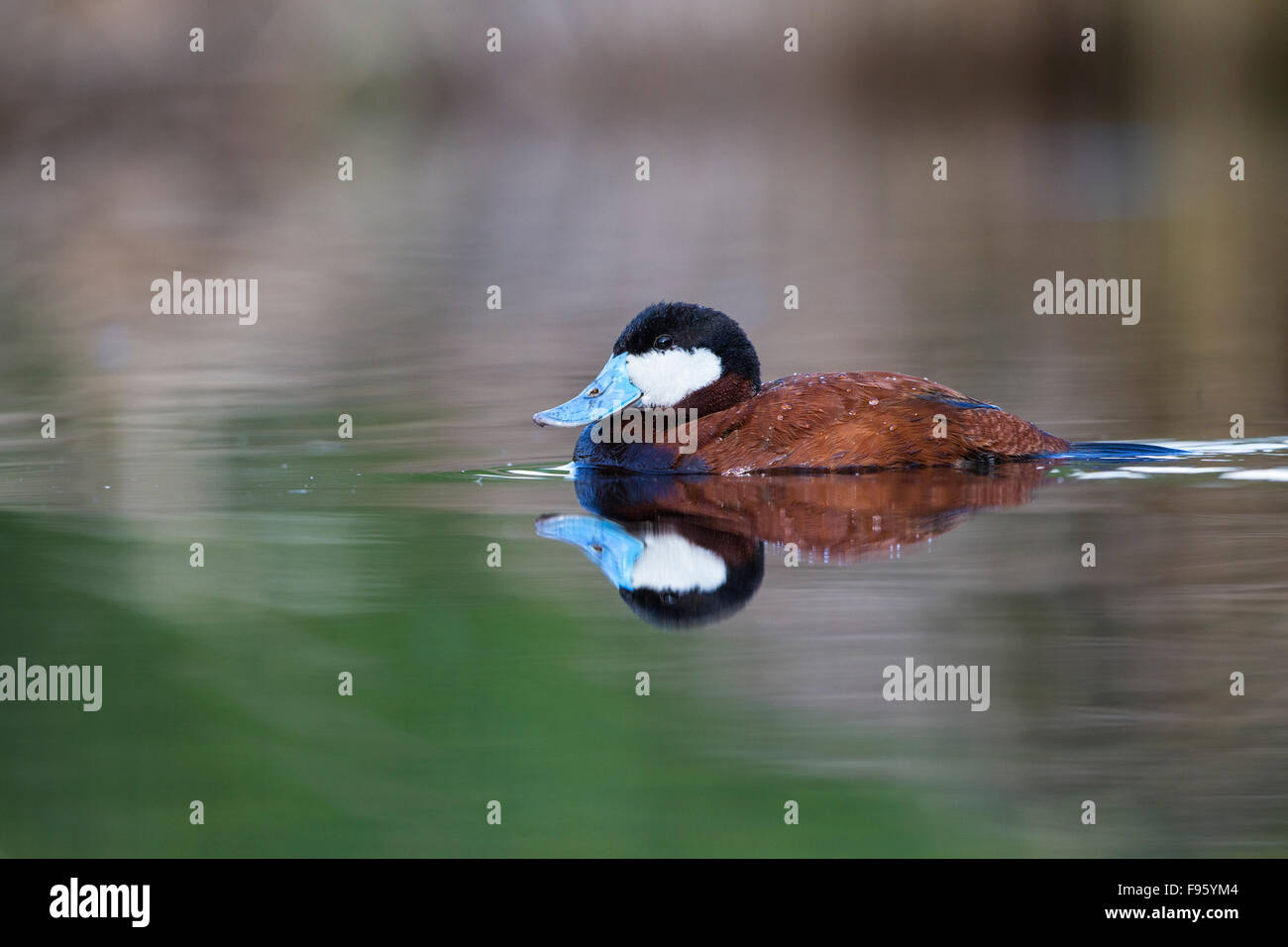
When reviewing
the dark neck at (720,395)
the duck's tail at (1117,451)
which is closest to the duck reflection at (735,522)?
the duck's tail at (1117,451)

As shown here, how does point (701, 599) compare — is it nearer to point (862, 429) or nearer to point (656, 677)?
point (656, 677)

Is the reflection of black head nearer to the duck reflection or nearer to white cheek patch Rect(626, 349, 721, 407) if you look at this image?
the duck reflection

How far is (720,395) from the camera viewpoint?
24.4ft

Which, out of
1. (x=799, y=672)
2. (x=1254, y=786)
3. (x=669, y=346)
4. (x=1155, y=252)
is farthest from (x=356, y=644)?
(x=1155, y=252)

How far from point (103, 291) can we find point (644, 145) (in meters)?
10.9

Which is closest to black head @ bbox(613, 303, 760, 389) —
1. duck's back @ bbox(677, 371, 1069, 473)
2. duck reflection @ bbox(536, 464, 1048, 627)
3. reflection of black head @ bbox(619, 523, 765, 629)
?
duck's back @ bbox(677, 371, 1069, 473)

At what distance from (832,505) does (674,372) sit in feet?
4.61

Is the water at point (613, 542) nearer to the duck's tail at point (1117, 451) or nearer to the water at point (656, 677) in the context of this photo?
the water at point (656, 677)

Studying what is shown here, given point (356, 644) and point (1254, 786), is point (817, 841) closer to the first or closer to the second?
point (1254, 786)

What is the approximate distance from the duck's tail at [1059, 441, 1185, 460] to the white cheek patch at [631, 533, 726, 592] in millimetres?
2298

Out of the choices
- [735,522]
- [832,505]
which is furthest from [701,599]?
[832,505]

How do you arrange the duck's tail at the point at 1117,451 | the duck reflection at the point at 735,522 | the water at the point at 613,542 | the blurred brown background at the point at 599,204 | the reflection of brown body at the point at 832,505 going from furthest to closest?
the blurred brown background at the point at 599,204
the duck's tail at the point at 1117,451
the reflection of brown body at the point at 832,505
the duck reflection at the point at 735,522
the water at the point at 613,542

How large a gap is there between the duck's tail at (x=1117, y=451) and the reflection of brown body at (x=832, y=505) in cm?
30

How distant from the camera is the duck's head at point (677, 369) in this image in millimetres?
7426
